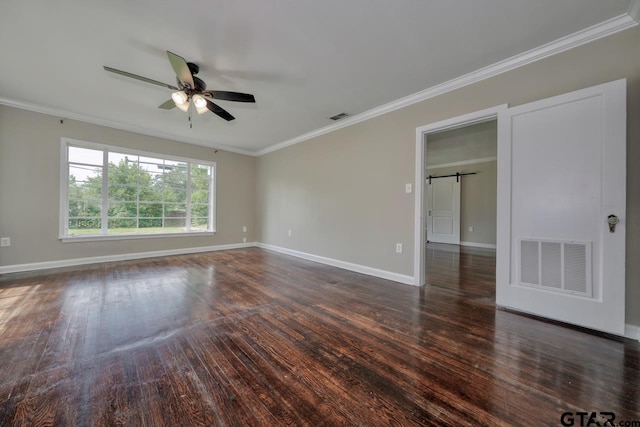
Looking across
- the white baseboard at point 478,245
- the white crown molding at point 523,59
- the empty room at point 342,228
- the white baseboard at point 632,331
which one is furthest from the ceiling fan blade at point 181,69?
the white baseboard at point 478,245

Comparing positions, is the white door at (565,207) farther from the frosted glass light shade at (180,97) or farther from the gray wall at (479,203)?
the gray wall at (479,203)

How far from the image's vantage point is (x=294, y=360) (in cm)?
160

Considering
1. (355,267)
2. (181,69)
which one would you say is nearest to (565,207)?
(355,267)

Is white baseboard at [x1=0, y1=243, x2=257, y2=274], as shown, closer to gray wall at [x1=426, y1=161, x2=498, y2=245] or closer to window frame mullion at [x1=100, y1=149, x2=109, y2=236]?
window frame mullion at [x1=100, y1=149, x2=109, y2=236]

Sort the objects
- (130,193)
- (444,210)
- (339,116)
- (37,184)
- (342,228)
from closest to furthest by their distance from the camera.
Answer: (37,184) → (339,116) → (342,228) → (130,193) → (444,210)

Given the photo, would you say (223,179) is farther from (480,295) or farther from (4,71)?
(480,295)

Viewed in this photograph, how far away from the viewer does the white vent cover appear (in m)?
2.04

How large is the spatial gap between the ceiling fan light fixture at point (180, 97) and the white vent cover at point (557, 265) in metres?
3.83

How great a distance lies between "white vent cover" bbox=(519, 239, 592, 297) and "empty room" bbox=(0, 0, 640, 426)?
0.05ft

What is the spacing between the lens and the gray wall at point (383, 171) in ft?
6.29

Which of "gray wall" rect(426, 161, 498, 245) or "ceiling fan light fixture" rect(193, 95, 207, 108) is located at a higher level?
"ceiling fan light fixture" rect(193, 95, 207, 108)

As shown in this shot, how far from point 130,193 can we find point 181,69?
11.9 ft

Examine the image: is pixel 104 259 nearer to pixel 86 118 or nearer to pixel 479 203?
pixel 86 118

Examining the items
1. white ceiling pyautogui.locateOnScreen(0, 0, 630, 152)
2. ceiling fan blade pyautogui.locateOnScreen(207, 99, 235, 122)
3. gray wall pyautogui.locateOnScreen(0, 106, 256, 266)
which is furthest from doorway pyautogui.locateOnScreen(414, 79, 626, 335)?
gray wall pyautogui.locateOnScreen(0, 106, 256, 266)
